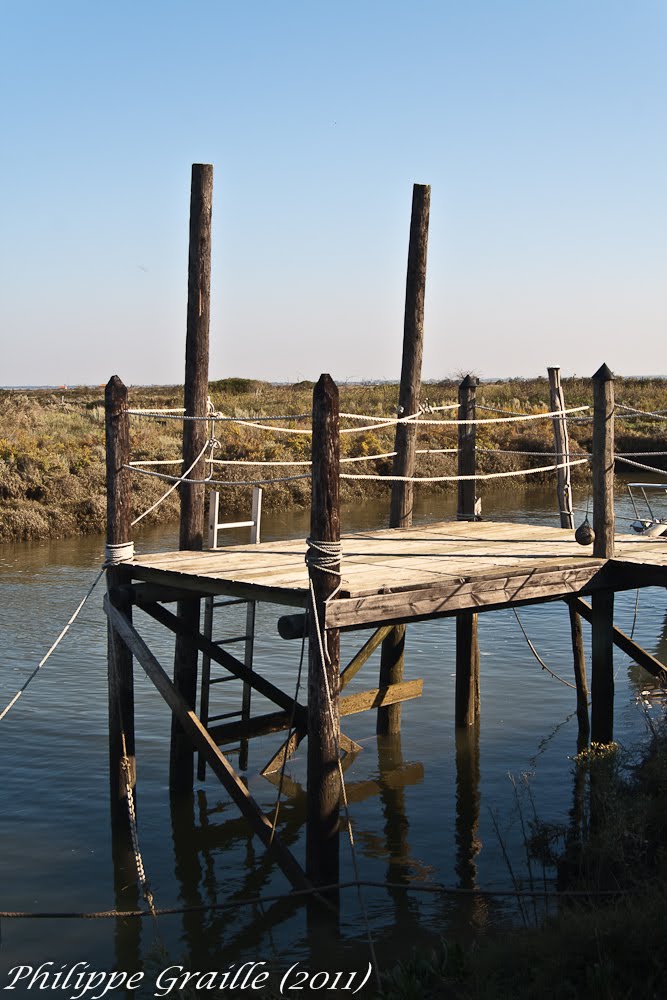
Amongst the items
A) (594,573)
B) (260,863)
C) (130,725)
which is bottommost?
(260,863)

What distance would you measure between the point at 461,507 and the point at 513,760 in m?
2.88

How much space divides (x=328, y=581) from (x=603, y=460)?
2833 mm

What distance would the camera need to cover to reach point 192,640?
9.38m

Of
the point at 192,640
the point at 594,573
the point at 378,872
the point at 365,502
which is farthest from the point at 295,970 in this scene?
the point at 365,502

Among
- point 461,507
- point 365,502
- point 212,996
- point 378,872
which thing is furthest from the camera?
point 365,502

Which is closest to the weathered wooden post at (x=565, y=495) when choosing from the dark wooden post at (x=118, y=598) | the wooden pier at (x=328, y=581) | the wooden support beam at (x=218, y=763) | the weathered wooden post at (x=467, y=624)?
the wooden pier at (x=328, y=581)

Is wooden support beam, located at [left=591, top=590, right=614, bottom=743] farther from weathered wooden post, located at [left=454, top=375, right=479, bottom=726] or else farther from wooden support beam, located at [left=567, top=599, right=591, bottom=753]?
wooden support beam, located at [left=567, top=599, right=591, bottom=753]

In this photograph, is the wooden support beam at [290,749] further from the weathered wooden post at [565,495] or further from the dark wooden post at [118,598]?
the weathered wooden post at [565,495]

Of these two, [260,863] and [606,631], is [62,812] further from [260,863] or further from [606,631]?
[606,631]

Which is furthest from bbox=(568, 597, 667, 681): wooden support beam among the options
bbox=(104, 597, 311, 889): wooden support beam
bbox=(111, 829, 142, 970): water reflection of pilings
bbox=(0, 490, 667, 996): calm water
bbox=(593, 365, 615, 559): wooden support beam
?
bbox=(111, 829, 142, 970): water reflection of pilings

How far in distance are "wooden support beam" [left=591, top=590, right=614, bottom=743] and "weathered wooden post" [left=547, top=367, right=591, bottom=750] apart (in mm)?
1583

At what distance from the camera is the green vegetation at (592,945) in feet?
17.3

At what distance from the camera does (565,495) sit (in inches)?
452

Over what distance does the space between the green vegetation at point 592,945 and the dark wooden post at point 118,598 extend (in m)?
3.01
